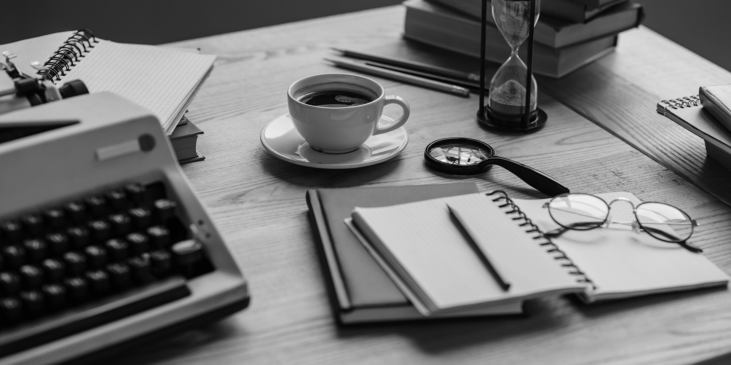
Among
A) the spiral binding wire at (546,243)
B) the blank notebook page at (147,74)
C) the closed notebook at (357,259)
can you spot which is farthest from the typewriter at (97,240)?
the spiral binding wire at (546,243)

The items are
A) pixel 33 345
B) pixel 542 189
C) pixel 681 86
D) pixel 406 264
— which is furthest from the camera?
pixel 681 86

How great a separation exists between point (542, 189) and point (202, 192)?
18.5 inches

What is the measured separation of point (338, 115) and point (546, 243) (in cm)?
34

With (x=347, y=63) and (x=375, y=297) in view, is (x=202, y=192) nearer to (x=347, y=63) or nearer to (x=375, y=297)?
(x=375, y=297)

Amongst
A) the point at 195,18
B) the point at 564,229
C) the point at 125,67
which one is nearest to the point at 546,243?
the point at 564,229

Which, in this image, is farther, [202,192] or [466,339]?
[202,192]

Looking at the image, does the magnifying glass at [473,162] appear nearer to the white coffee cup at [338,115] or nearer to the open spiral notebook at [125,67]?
the white coffee cup at [338,115]

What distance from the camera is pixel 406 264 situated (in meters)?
0.74

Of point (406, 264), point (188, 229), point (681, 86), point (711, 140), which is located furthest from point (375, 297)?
point (681, 86)

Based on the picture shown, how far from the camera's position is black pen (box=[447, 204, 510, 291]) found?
716 mm

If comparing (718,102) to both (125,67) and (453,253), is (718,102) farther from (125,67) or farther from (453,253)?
(125,67)

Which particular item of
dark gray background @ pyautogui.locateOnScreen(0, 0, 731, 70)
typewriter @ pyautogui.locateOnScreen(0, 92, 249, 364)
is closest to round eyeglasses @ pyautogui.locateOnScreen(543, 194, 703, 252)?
typewriter @ pyautogui.locateOnScreen(0, 92, 249, 364)

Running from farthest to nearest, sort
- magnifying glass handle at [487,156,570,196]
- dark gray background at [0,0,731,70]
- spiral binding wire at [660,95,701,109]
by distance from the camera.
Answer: dark gray background at [0,0,731,70] < spiral binding wire at [660,95,701,109] < magnifying glass handle at [487,156,570,196]

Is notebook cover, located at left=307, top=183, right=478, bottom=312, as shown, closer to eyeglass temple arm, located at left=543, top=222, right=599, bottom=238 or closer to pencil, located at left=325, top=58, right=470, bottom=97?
eyeglass temple arm, located at left=543, top=222, right=599, bottom=238
